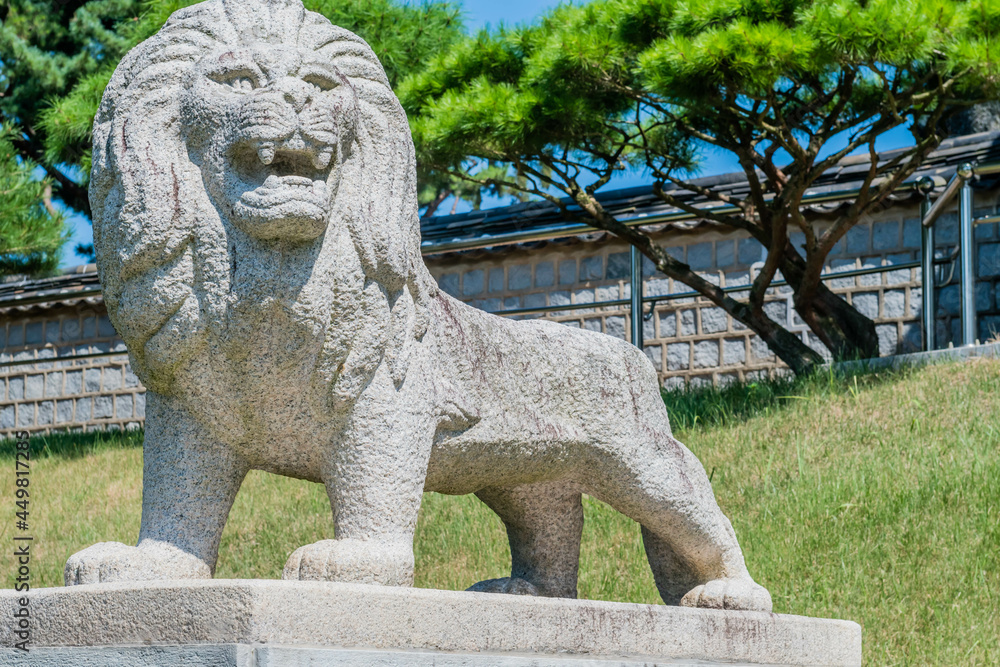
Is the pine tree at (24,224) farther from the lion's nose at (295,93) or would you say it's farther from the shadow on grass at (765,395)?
the lion's nose at (295,93)

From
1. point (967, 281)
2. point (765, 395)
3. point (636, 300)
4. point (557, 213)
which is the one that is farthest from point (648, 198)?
point (765, 395)

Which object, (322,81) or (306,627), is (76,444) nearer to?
(322,81)

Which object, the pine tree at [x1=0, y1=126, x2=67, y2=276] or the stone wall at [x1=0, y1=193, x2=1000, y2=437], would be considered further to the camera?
the stone wall at [x1=0, y1=193, x2=1000, y2=437]

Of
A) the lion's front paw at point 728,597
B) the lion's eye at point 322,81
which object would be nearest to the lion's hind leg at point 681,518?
the lion's front paw at point 728,597

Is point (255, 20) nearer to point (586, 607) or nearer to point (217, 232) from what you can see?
point (217, 232)

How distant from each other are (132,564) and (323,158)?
2.37 feet

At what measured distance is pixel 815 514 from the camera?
461 centimetres

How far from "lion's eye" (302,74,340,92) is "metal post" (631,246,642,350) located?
4.87 m

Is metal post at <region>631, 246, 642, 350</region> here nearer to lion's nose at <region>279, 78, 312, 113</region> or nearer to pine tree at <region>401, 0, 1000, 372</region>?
pine tree at <region>401, 0, 1000, 372</region>

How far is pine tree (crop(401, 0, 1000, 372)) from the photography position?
5.45 m

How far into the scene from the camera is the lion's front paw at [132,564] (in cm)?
208

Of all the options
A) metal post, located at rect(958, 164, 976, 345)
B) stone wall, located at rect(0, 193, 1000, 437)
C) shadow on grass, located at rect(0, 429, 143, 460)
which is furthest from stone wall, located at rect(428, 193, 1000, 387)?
shadow on grass, located at rect(0, 429, 143, 460)

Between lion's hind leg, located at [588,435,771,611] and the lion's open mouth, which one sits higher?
the lion's open mouth

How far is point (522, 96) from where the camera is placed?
21.4 feet
